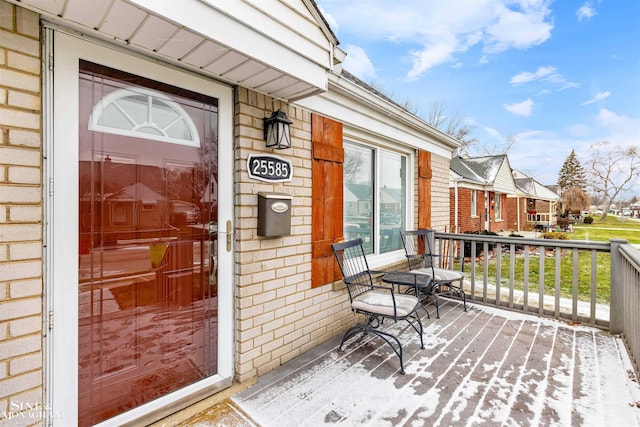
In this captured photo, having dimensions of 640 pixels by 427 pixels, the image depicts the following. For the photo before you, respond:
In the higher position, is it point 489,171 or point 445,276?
point 489,171

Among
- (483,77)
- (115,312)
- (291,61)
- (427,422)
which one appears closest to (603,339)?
(427,422)

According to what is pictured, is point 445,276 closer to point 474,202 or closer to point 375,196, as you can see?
point 375,196

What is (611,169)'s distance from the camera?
29.2 m

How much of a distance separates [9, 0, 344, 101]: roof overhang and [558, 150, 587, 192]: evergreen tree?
135 feet

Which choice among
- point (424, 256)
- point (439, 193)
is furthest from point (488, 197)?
point (424, 256)

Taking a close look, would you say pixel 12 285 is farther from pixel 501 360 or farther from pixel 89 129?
pixel 501 360

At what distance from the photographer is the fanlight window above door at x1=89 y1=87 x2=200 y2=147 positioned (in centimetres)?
165

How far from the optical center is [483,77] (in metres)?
13.0

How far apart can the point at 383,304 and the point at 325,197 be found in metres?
1.15

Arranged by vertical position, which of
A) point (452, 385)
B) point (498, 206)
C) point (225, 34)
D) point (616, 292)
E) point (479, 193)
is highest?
point (225, 34)

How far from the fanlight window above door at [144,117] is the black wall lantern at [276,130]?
538 mm

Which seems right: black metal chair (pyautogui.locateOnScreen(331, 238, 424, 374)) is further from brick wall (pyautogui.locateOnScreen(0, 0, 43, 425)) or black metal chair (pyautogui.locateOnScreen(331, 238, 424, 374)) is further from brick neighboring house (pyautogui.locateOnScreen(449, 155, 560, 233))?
brick neighboring house (pyautogui.locateOnScreen(449, 155, 560, 233))

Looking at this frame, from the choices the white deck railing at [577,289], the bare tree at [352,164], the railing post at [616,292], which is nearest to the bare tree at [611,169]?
the white deck railing at [577,289]

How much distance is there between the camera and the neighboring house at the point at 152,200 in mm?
1350
